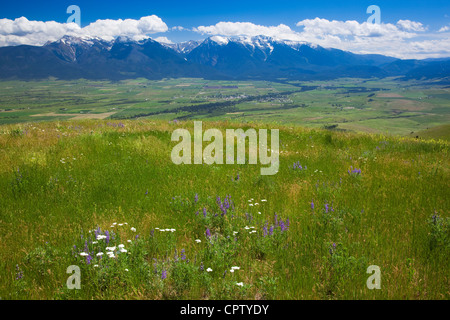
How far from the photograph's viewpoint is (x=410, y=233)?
491 centimetres

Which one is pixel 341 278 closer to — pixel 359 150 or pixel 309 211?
pixel 309 211

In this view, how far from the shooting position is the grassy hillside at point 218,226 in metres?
3.59

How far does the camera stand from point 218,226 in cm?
553

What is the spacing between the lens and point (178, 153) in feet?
35.3

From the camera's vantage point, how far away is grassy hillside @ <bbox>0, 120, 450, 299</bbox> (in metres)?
3.59

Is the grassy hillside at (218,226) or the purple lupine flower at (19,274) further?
the purple lupine flower at (19,274)

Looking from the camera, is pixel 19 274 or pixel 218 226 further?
pixel 218 226

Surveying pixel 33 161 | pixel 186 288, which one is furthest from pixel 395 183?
pixel 33 161

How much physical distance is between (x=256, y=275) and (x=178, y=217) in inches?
95.2

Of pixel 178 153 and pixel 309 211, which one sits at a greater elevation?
pixel 178 153

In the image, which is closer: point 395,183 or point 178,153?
point 395,183

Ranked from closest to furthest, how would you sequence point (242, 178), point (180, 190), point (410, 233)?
point (410, 233), point (180, 190), point (242, 178)

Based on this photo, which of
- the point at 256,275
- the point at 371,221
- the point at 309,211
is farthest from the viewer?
the point at 309,211

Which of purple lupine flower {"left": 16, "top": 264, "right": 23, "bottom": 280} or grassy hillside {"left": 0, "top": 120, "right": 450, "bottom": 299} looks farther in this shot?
purple lupine flower {"left": 16, "top": 264, "right": 23, "bottom": 280}
